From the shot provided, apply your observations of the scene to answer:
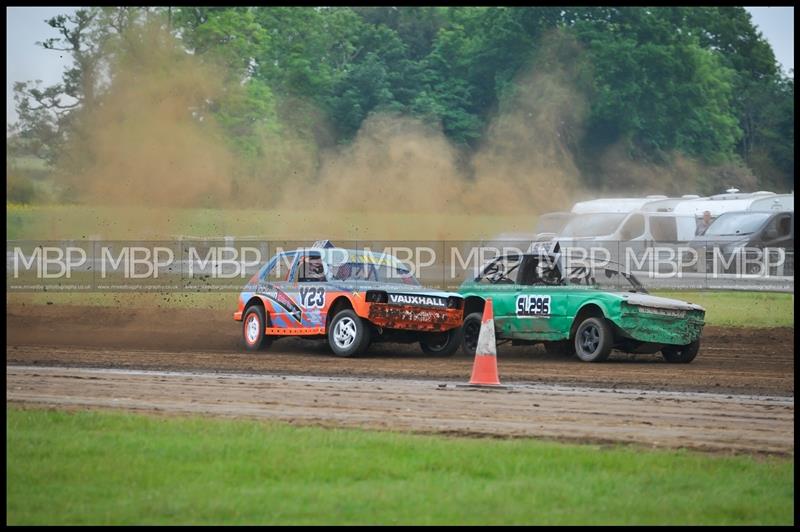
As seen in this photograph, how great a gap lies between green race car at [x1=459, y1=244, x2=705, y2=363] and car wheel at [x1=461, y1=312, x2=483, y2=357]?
0.01m

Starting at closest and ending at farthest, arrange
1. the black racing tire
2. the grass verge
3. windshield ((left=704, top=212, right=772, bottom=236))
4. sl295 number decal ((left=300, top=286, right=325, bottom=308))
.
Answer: sl295 number decal ((left=300, top=286, right=325, bottom=308))
the black racing tire
the grass verge
windshield ((left=704, top=212, right=772, bottom=236))

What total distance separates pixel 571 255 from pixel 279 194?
2462cm

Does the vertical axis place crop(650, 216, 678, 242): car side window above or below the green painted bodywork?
above

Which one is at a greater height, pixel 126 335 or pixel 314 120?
pixel 314 120

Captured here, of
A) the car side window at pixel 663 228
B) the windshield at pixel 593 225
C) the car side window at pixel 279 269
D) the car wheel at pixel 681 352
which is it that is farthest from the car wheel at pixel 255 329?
the car side window at pixel 663 228

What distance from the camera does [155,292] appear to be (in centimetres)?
3089

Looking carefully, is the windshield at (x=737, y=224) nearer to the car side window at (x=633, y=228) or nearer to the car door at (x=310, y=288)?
the car side window at (x=633, y=228)

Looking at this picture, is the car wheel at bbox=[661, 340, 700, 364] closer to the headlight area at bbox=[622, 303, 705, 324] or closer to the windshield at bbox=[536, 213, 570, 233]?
the headlight area at bbox=[622, 303, 705, 324]

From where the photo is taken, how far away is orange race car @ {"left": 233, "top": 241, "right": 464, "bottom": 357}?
690 inches

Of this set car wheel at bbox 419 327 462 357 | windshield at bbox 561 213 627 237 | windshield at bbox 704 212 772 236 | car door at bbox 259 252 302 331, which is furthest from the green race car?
windshield at bbox 561 213 627 237

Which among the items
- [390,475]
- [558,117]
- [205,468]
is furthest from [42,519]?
[558,117]

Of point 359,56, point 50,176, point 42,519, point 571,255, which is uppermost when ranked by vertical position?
point 359,56

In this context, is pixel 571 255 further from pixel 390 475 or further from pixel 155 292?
pixel 155 292

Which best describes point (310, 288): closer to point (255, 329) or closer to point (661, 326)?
point (255, 329)
